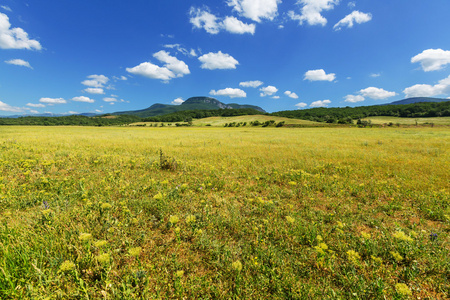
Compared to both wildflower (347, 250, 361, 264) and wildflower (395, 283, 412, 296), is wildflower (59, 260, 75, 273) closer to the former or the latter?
wildflower (347, 250, 361, 264)

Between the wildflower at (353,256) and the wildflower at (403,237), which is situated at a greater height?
the wildflower at (403,237)

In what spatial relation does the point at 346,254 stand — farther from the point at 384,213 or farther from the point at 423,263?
the point at 384,213

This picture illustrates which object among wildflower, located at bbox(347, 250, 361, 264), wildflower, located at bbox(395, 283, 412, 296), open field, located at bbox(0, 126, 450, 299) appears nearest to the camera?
wildflower, located at bbox(395, 283, 412, 296)

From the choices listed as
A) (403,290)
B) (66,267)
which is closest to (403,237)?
(403,290)

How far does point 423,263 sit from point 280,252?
244 cm

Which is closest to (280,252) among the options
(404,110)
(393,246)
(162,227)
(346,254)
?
(346,254)

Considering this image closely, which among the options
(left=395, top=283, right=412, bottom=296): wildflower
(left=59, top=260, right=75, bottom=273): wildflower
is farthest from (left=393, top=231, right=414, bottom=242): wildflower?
(left=59, top=260, right=75, bottom=273): wildflower

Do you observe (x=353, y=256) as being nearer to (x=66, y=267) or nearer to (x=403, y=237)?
(x=403, y=237)

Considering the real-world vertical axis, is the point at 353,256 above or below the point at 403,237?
below

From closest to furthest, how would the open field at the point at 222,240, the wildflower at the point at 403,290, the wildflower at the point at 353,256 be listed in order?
1. the wildflower at the point at 403,290
2. the open field at the point at 222,240
3. the wildflower at the point at 353,256

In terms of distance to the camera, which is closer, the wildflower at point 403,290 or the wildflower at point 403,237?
the wildflower at point 403,290

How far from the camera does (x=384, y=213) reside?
14.9ft

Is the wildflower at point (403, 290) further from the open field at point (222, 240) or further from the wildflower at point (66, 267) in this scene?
the wildflower at point (66, 267)

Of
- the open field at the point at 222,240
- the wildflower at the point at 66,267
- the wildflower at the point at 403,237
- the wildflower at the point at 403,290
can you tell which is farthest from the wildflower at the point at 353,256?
the wildflower at the point at 66,267
